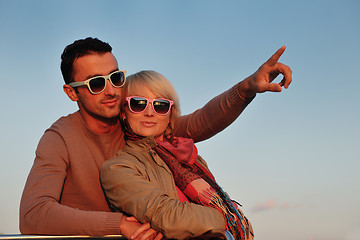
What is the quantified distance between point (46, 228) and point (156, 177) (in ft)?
3.07

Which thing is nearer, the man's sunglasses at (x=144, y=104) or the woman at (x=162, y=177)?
the woman at (x=162, y=177)

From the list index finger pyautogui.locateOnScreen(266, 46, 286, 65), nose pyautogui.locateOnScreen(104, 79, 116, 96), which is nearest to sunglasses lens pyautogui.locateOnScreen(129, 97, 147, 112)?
nose pyautogui.locateOnScreen(104, 79, 116, 96)

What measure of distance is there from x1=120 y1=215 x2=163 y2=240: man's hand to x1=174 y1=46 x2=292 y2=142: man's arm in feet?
4.33

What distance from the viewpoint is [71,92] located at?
4.20 meters

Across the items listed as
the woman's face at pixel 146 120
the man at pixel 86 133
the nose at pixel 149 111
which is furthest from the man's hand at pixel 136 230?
the nose at pixel 149 111

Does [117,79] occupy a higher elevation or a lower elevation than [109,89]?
higher

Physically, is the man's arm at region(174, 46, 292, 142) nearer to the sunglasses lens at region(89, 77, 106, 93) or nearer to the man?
the man

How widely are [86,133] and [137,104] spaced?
0.85 m

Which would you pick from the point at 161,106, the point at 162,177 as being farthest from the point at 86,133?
the point at 162,177

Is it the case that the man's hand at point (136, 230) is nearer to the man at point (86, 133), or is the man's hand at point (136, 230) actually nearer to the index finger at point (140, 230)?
the index finger at point (140, 230)

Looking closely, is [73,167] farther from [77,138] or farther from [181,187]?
[181,187]

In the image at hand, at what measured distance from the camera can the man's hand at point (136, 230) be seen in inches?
108

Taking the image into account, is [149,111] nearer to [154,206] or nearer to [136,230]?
[154,206]

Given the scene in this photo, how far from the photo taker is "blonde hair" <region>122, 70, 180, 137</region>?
139 inches
